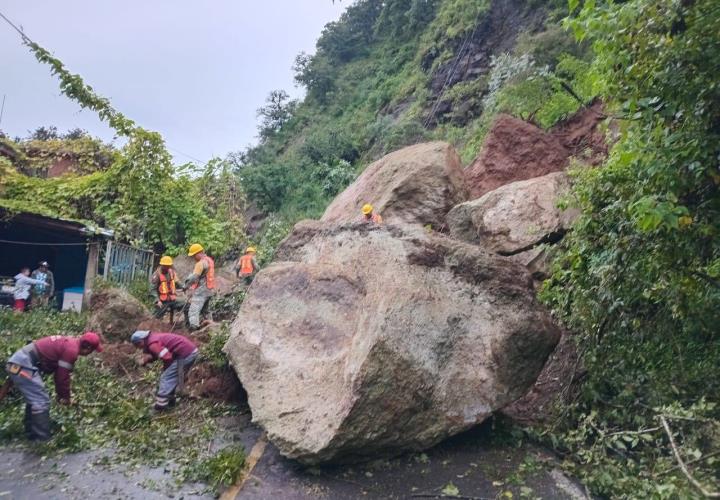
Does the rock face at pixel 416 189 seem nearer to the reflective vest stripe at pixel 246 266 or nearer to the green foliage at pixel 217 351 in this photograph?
the reflective vest stripe at pixel 246 266

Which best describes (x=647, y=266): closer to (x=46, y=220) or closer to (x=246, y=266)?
(x=246, y=266)

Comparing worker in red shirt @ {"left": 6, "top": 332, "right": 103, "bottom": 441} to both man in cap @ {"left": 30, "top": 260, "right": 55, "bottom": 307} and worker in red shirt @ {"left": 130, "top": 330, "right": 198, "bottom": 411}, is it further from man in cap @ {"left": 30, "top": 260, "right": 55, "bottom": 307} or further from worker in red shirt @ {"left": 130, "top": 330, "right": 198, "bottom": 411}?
man in cap @ {"left": 30, "top": 260, "right": 55, "bottom": 307}

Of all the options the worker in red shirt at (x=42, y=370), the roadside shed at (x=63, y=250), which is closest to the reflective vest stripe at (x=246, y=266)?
the roadside shed at (x=63, y=250)

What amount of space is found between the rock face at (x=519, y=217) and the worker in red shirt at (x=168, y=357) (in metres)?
4.89

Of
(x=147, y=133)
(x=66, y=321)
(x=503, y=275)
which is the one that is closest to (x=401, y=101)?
(x=147, y=133)

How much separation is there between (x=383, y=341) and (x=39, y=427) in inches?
159

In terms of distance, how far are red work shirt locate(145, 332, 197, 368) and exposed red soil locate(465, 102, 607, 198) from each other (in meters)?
7.04

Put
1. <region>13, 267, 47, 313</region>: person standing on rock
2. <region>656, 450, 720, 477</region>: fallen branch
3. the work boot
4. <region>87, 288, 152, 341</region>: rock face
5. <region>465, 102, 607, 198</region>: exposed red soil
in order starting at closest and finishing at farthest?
<region>656, 450, 720, 477</region>: fallen branch
the work boot
<region>87, 288, 152, 341</region>: rock face
<region>465, 102, 607, 198</region>: exposed red soil
<region>13, 267, 47, 313</region>: person standing on rock

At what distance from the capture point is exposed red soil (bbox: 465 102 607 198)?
11.8 metres

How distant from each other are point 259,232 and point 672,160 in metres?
19.3

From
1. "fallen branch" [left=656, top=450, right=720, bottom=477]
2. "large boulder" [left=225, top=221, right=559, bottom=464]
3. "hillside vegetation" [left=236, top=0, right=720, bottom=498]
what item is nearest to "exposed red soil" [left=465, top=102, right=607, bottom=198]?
"hillside vegetation" [left=236, top=0, right=720, bottom=498]

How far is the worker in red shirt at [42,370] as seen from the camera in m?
6.38

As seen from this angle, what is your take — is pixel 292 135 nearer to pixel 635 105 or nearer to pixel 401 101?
pixel 401 101

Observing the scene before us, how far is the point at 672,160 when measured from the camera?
4.44 m
